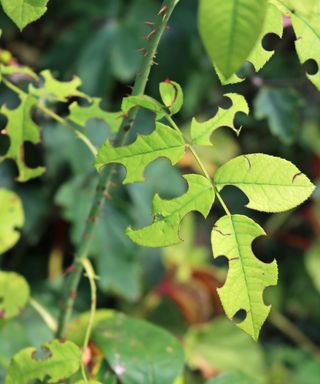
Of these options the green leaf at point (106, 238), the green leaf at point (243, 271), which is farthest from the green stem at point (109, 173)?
the green leaf at point (106, 238)

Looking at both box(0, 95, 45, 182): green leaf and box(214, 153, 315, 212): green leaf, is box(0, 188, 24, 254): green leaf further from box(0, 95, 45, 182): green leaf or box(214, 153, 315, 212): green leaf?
box(214, 153, 315, 212): green leaf

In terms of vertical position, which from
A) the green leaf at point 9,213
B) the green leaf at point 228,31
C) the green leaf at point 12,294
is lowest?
the green leaf at point 12,294

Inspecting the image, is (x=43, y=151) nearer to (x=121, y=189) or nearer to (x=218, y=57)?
(x=121, y=189)

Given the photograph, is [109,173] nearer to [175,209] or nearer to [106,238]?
[175,209]

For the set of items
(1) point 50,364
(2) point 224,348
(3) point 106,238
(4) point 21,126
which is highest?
(4) point 21,126

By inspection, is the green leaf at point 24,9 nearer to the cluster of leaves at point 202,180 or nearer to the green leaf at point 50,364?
the cluster of leaves at point 202,180

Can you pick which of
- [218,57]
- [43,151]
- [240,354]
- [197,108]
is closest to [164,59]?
[197,108]

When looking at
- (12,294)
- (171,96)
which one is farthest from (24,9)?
(12,294)
